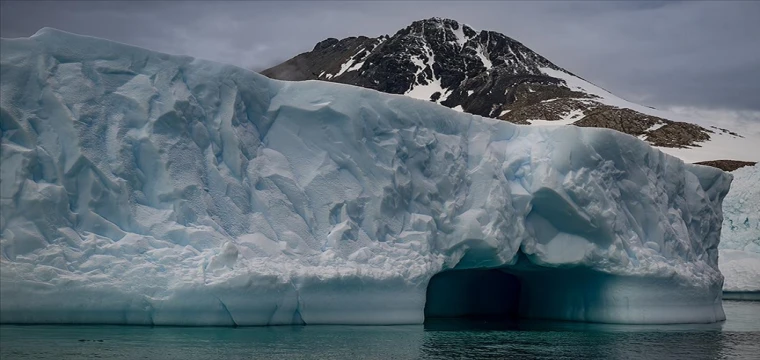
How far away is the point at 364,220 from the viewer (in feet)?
43.4

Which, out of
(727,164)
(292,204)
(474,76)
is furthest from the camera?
(474,76)

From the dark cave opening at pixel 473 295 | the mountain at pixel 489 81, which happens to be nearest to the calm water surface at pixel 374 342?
the dark cave opening at pixel 473 295

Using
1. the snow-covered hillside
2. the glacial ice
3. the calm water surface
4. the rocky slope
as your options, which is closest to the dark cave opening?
the glacial ice

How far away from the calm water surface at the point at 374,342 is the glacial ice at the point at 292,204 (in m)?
0.49

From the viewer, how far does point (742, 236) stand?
2984cm

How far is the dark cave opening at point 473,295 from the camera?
17609mm

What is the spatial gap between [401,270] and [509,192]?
9.72ft

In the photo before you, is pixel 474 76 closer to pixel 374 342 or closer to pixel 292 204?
pixel 292 204

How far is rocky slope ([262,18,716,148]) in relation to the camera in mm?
59125

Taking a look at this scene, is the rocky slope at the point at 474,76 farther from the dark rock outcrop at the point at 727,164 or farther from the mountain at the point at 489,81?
the dark rock outcrop at the point at 727,164

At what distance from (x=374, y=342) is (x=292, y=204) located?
2.81 m

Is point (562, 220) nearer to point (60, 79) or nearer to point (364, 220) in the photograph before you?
point (364, 220)

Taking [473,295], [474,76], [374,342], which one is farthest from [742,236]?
[474,76]

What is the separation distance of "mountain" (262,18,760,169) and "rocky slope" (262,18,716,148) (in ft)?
0.26
